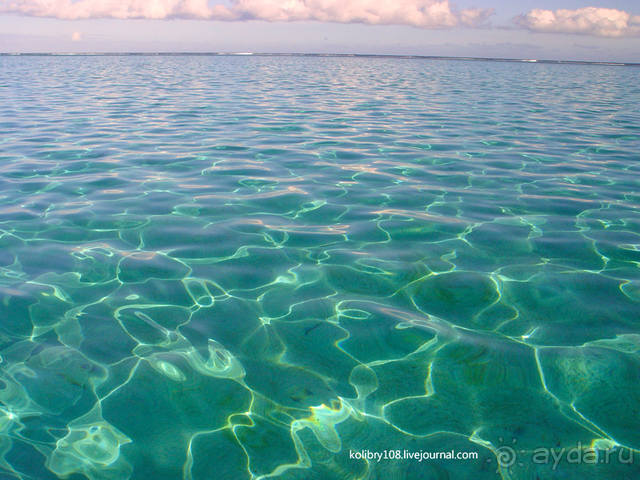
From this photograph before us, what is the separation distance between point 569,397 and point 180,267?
267 cm

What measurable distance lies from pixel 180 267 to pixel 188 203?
1499 millimetres

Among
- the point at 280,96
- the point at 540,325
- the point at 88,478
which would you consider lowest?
the point at 88,478

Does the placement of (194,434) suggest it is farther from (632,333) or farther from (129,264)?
(632,333)

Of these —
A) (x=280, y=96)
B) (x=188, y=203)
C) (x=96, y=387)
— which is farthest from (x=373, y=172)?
(x=280, y=96)

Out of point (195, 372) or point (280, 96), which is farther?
point (280, 96)

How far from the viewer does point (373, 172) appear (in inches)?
246

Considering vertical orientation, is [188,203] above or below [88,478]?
above

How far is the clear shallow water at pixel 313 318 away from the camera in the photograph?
208cm

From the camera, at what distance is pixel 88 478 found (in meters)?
1.89

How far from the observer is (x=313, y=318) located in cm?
298

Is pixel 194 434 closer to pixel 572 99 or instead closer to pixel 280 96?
pixel 280 96

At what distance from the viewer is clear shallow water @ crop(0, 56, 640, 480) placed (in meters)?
2.08

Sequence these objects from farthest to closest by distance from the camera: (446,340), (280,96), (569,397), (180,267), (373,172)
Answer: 1. (280,96)
2. (373,172)
3. (180,267)
4. (446,340)
5. (569,397)

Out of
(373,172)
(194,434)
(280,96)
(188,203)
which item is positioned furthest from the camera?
(280,96)
